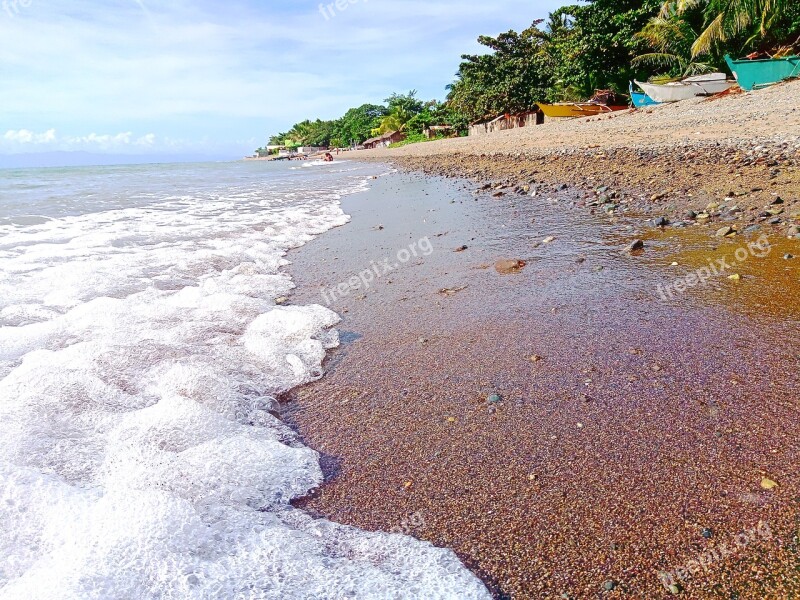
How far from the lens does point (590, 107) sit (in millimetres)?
26078

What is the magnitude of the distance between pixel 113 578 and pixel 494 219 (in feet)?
22.1

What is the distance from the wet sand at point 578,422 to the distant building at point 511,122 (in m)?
32.6

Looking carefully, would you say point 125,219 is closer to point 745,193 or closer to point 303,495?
point 303,495

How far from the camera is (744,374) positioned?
8.59 ft

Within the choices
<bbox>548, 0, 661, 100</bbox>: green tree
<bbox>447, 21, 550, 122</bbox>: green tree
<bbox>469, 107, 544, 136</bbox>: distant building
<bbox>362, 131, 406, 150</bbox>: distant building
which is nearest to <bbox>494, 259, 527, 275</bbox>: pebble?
<bbox>548, 0, 661, 100</bbox>: green tree

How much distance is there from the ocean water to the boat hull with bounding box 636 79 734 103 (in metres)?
21.9

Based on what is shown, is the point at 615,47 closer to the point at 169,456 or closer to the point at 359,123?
the point at 169,456

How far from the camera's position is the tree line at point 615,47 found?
838 inches

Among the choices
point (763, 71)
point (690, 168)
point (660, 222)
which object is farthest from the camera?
point (763, 71)

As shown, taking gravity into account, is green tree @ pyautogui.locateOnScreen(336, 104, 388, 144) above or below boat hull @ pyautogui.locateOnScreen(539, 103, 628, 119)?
above

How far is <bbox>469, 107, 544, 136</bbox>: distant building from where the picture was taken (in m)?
34.9

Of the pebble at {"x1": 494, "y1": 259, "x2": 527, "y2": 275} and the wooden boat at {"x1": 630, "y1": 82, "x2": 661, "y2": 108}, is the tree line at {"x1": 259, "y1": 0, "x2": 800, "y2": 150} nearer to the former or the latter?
the wooden boat at {"x1": 630, "y1": 82, "x2": 661, "y2": 108}

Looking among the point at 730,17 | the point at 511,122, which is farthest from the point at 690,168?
the point at 511,122

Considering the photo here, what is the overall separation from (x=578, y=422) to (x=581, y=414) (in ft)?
0.26
